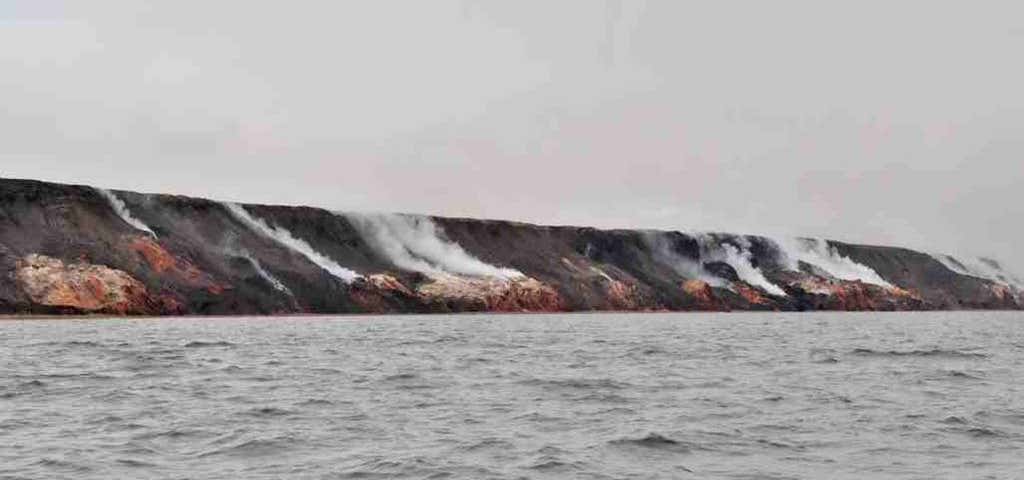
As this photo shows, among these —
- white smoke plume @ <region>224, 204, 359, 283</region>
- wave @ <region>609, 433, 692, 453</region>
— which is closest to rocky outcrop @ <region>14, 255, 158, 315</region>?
white smoke plume @ <region>224, 204, 359, 283</region>

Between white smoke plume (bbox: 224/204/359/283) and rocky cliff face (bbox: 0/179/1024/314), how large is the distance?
0.99ft

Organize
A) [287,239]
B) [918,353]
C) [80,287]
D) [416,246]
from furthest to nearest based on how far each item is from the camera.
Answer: [416,246] → [287,239] → [80,287] → [918,353]

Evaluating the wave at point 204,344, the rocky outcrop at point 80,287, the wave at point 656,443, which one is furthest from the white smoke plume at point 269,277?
the wave at point 656,443

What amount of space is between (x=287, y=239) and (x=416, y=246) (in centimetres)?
2462

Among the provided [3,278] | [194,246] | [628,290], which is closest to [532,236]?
[628,290]

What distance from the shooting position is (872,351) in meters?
53.3

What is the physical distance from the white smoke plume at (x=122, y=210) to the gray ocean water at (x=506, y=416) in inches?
3781

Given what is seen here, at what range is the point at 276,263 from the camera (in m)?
146

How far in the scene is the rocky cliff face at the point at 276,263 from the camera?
122875mm

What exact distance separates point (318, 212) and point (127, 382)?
137328mm

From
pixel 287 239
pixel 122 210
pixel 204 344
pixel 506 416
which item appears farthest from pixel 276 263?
pixel 506 416

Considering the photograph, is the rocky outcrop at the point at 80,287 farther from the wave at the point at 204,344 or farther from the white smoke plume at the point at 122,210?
the wave at the point at 204,344

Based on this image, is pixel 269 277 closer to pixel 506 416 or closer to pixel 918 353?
pixel 918 353

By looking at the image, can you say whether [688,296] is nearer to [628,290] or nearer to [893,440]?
[628,290]
